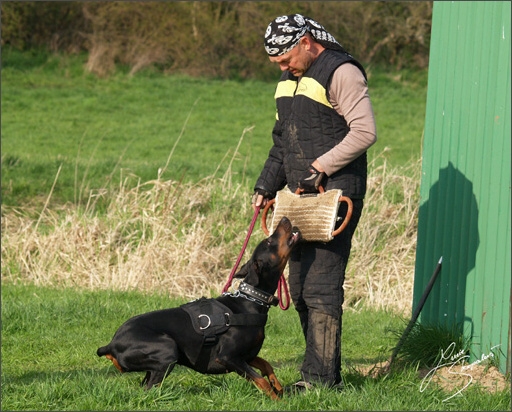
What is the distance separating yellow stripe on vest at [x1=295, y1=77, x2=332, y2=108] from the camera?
5.21 m

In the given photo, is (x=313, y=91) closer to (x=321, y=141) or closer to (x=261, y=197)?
(x=321, y=141)

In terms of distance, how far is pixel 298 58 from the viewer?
17.4 ft

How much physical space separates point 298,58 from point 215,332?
5.28ft

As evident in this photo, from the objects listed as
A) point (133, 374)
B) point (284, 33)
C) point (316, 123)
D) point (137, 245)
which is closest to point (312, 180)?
point (316, 123)

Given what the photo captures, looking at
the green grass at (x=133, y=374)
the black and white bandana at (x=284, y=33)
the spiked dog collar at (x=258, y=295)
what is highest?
the black and white bandana at (x=284, y=33)

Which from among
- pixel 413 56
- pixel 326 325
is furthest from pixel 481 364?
pixel 413 56

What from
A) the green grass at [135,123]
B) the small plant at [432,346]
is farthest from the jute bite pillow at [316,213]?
the green grass at [135,123]

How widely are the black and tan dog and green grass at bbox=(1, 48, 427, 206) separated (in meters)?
7.36

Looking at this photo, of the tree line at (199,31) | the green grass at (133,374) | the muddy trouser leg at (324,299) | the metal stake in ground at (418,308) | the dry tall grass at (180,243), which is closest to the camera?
the green grass at (133,374)

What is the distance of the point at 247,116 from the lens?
2002cm

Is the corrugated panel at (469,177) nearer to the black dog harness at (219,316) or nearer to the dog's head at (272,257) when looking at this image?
the dog's head at (272,257)

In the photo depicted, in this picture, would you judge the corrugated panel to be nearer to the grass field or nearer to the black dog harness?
the grass field

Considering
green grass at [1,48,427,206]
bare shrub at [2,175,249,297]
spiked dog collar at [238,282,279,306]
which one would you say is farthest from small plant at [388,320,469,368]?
green grass at [1,48,427,206]

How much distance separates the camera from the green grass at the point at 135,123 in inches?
569
